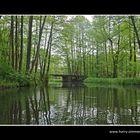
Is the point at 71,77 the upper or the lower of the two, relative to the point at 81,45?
lower

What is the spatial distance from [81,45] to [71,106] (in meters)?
0.77

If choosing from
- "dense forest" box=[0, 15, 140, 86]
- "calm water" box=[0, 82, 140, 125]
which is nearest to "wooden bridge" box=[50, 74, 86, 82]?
"dense forest" box=[0, 15, 140, 86]

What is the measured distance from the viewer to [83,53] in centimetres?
444

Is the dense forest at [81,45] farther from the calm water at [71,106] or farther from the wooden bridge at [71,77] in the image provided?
the calm water at [71,106]

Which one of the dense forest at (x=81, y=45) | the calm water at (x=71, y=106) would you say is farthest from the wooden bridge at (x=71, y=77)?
the calm water at (x=71, y=106)

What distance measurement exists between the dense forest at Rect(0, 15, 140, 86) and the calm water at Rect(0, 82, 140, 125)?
12.0 inches

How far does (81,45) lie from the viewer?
443 cm

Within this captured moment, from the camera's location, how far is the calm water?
3.80 metres

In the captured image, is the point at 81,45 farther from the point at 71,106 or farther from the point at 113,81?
the point at 71,106

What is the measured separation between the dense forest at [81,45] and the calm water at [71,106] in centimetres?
31

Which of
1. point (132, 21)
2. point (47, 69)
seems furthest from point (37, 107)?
point (132, 21)

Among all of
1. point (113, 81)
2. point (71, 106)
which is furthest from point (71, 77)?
point (113, 81)

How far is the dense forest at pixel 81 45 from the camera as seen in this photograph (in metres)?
4.29
